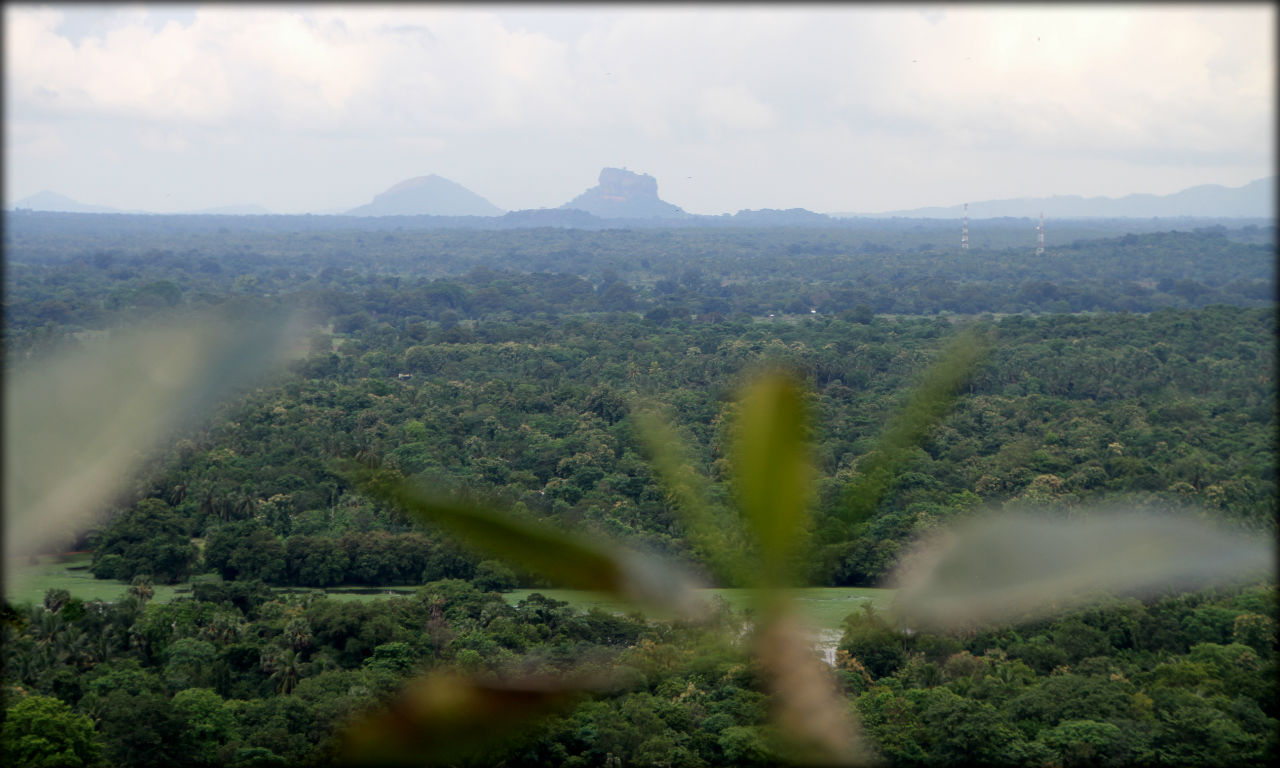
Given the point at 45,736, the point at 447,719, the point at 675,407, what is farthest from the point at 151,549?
the point at 447,719

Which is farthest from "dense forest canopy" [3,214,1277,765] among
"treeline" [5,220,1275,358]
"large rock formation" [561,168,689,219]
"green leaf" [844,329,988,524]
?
"large rock formation" [561,168,689,219]

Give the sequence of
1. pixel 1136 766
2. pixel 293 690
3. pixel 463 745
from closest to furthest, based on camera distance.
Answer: pixel 463 745, pixel 1136 766, pixel 293 690

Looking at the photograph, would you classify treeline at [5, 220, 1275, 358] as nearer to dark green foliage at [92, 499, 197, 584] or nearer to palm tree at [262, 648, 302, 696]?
dark green foliage at [92, 499, 197, 584]

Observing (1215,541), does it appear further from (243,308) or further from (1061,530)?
(243,308)

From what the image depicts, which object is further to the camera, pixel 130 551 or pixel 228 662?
pixel 130 551

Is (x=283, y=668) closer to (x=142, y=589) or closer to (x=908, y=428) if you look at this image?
(x=142, y=589)

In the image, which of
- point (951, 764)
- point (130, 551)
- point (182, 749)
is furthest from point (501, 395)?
point (951, 764)
